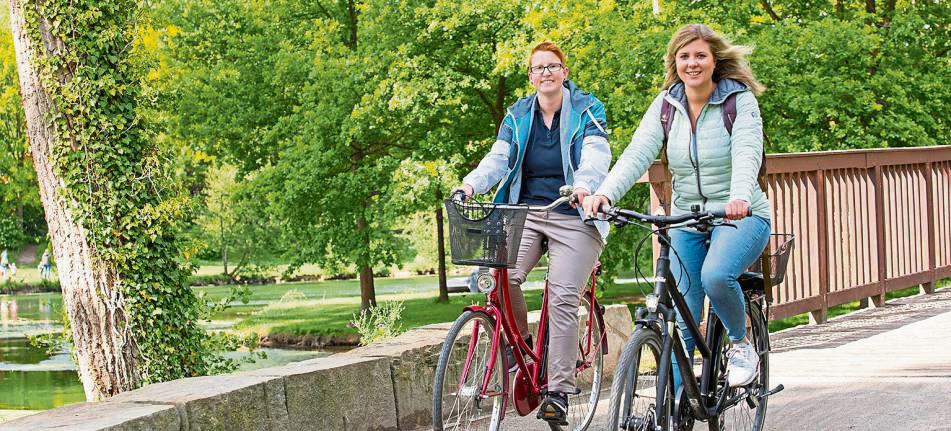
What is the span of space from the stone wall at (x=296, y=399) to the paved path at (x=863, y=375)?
1.72ft

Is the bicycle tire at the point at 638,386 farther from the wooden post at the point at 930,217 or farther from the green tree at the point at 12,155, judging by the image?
the green tree at the point at 12,155

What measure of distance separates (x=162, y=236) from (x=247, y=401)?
239 inches

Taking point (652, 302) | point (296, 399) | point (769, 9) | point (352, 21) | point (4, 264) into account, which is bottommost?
point (296, 399)

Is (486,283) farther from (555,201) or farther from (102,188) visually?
(102,188)

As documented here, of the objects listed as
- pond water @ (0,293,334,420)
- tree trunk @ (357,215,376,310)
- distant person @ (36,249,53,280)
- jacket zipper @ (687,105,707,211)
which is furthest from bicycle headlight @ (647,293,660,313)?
distant person @ (36,249,53,280)

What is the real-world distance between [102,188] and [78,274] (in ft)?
2.56

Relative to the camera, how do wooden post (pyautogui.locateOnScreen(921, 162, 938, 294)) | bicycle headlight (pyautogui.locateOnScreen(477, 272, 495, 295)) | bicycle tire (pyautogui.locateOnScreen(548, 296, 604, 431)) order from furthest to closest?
wooden post (pyautogui.locateOnScreen(921, 162, 938, 294)), bicycle tire (pyautogui.locateOnScreen(548, 296, 604, 431)), bicycle headlight (pyautogui.locateOnScreen(477, 272, 495, 295))

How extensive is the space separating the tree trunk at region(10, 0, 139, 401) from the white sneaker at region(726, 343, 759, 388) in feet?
22.8

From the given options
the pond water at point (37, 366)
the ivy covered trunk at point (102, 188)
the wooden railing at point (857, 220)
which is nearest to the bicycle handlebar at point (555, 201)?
the wooden railing at point (857, 220)

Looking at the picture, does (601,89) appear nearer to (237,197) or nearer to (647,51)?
(647,51)

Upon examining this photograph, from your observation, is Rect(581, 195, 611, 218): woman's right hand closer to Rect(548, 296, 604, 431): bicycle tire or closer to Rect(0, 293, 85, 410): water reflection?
Rect(548, 296, 604, 431): bicycle tire

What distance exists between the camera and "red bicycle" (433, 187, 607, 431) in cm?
449

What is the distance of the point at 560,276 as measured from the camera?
5.04 metres

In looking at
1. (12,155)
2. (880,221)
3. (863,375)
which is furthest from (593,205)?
(12,155)
